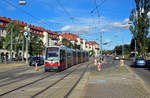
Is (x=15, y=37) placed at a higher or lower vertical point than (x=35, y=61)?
higher

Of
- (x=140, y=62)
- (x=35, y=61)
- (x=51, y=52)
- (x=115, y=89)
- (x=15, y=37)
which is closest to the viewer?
(x=115, y=89)

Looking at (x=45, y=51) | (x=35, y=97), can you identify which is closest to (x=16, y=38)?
(x=45, y=51)

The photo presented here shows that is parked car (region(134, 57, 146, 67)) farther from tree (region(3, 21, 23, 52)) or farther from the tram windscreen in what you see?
tree (region(3, 21, 23, 52))

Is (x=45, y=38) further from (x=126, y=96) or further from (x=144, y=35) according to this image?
(x=126, y=96)

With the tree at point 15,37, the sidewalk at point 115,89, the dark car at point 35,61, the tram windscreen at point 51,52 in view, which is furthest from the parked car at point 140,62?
the tree at point 15,37

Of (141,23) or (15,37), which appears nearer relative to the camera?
(141,23)

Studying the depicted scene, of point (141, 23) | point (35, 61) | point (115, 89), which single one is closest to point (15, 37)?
point (35, 61)

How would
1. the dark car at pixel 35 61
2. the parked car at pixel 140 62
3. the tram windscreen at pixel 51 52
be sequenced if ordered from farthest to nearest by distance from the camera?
the dark car at pixel 35 61 < the parked car at pixel 140 62 < the tram windscreen at pixel 51 52

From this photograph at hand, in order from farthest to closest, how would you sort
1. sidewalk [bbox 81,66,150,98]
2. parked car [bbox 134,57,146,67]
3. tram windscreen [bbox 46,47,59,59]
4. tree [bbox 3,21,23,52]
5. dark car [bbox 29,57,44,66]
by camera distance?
1. tree [bbox 3,21,23,52]
2. dark car [bbox 29,57,44,66]
3. parked car [bbox 134,57,146,67]
4. tram windscreen [bbox 46,47,59,59]
5. sidewalk [bbox 81,66,150,98]

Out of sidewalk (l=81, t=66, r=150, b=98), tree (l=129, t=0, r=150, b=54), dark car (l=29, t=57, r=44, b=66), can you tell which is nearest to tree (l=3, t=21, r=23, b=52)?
dark car (l=29, t=57, r=44, b=66)

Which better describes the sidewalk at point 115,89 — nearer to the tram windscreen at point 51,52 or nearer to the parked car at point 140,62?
the tram windscreen at point 51,52

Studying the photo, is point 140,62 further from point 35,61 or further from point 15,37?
point 15,37

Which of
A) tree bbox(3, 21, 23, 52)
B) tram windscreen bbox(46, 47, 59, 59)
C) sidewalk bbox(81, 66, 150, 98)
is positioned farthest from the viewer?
tree bbox(3, 21, 23, 52)

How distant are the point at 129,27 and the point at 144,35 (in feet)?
20.3
